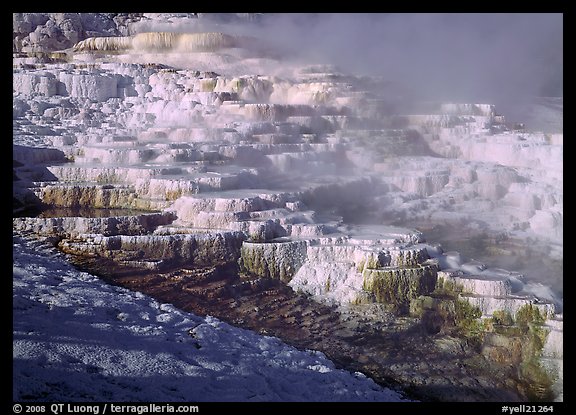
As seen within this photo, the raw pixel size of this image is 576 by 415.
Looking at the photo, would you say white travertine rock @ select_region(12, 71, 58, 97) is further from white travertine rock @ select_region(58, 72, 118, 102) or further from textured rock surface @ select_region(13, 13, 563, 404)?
white travertine rock @ select_region(58, 72, 118, 102)

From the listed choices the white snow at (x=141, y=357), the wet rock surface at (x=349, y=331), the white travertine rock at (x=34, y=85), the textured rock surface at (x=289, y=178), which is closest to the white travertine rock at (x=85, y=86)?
the textured rock surface at (x=289, y=178)

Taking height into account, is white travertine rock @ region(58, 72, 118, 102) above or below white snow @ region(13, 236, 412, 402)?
above

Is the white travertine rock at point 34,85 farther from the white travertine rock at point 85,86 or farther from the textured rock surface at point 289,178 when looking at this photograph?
the white travertine rock at point 85,86

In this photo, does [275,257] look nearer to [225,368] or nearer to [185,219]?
[185,219]

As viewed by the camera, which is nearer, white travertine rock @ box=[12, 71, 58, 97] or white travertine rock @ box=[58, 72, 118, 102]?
white travertine rock @ box=[12, 71, 58, 97]

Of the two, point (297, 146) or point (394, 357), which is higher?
point (297, 146)

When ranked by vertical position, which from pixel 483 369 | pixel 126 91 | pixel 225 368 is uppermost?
pixel 126 91

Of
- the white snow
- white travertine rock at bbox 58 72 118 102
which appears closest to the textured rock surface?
white travertine rock at bbox 58 72 118 102

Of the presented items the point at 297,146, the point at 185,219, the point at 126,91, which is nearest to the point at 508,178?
the point at 297,146

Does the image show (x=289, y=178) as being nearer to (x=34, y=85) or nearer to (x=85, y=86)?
(x=85, y=86)
